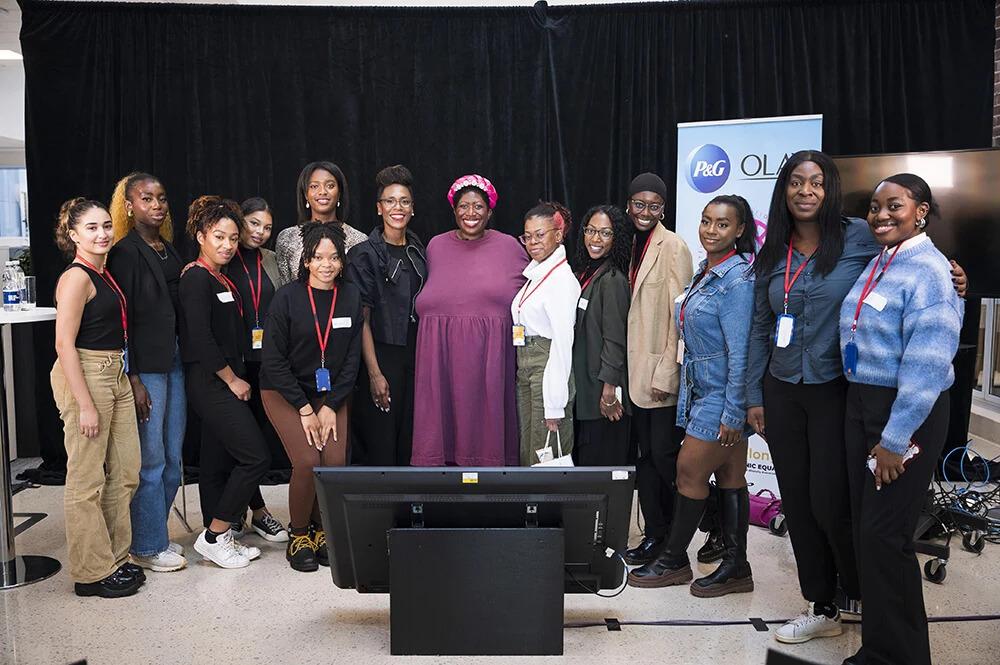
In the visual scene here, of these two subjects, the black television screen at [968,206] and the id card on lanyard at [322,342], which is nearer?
the id card on lanyard at [322,342]

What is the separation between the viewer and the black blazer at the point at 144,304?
133 inches

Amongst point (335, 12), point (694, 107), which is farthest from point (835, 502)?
point (335, 12)

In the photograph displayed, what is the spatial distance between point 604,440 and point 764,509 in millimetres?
1201

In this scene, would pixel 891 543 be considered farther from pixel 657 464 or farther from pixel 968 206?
pixel 968 206

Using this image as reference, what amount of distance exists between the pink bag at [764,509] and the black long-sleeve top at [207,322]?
2.81 meters

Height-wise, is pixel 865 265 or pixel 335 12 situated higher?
pixel 335 12

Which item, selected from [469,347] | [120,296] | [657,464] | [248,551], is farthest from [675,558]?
[120,296]

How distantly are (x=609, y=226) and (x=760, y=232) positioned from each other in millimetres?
1457

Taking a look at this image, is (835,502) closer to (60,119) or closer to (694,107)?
(694,107)

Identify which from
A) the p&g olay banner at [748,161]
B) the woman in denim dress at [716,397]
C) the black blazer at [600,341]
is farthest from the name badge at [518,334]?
the p&g olay banner at [748,161]

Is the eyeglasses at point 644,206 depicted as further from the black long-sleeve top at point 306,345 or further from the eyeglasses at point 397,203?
the black long-sleeve top at point 306,345

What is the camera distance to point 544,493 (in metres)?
2.38

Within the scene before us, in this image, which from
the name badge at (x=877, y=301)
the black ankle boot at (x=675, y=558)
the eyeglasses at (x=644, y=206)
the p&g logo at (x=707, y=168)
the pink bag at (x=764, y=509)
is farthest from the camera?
the p&g logo at (x=707, y=168)

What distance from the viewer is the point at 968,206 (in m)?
4.19
